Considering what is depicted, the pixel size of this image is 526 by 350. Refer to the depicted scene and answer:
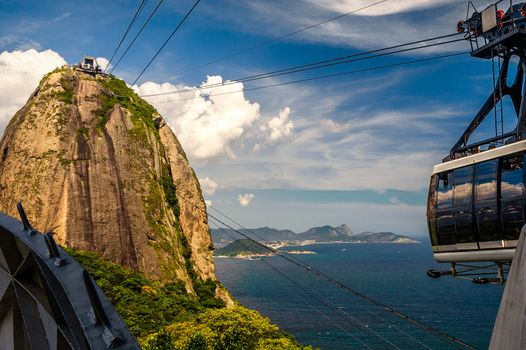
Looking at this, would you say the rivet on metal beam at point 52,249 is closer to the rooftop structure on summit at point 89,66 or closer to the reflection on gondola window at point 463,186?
the reflection on gondola window at point 463,186

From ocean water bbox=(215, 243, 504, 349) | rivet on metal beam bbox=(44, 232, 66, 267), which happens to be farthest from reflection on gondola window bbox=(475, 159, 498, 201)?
ocean water bbox=(215, 243, 504, 349)

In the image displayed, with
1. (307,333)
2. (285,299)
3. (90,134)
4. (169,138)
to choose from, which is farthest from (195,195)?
(285,299)

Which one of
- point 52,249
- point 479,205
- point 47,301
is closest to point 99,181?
point 47,301

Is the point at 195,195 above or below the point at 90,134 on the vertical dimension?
below

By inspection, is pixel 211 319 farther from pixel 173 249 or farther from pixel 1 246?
pixel 1 246

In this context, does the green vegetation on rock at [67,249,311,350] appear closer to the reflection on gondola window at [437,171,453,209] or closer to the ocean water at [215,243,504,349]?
the ocean water at [215,243,504,349]
